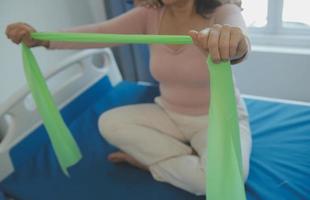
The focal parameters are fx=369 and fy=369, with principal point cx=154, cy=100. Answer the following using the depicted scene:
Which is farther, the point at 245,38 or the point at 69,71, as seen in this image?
the point at 69,71

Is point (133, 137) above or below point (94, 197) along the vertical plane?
above

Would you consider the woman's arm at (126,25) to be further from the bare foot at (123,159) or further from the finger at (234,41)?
the finger at (234,41)

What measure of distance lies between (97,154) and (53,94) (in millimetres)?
361

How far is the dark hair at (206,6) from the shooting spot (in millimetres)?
1194

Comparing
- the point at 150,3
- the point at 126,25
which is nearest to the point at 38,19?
the point at 126,25

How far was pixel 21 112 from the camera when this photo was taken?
147 centimetres

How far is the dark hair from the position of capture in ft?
3.92

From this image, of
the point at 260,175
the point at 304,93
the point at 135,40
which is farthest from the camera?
the point at 304,93

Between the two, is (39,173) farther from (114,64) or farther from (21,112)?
(114,64)

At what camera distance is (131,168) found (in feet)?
4.54

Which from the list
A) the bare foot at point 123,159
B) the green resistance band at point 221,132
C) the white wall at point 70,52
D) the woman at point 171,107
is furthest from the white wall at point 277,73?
the green resistance band at point 221,132

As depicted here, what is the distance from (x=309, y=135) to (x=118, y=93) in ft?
2.94

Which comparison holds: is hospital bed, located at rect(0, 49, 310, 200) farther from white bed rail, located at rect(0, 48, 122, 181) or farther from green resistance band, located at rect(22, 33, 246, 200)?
green resistance band, located at rect(22, 33, 246, 200)

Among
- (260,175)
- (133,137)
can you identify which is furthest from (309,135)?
(133,137)
